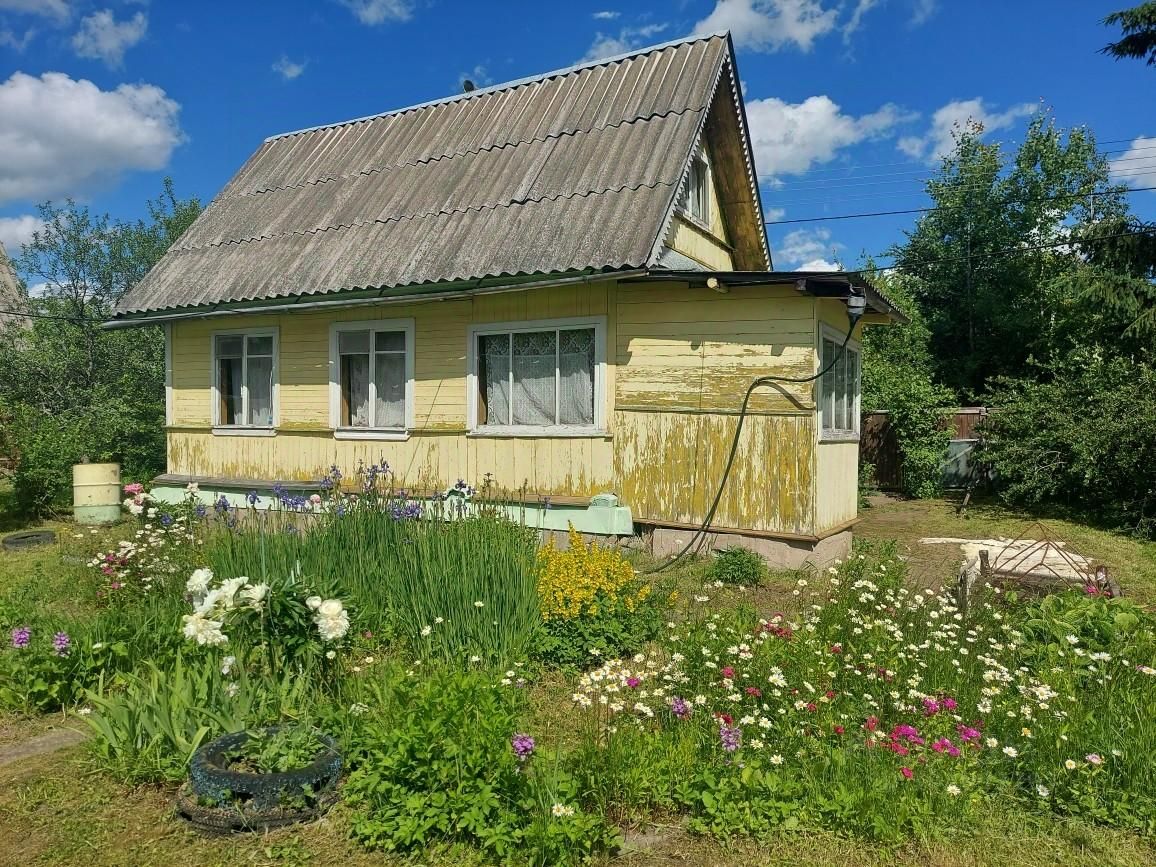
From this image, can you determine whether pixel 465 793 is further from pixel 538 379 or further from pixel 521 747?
pixel 538 379

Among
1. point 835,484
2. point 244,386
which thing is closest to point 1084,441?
point 835,484

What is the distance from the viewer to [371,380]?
10.5m

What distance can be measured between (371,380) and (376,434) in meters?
0.76

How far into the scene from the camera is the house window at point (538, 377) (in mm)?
9125

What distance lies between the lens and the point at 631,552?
795 cm

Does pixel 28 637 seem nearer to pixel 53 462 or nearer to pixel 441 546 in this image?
pixel 441 546

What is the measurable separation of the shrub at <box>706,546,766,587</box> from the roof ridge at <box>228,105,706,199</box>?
553cm

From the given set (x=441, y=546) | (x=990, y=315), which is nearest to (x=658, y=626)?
(x=441, y=546)

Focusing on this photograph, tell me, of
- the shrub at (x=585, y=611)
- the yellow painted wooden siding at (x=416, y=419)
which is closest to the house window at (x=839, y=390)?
the yellow painted wooden siding at (x=416, y=419)

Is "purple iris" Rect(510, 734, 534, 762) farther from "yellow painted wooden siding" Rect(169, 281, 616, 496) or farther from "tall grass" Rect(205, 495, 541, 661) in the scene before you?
"yellow painted wooden siding" Rect(169, 281, 616, 496)

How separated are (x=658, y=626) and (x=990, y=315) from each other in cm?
2548

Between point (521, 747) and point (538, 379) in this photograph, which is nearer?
point (521, 747)

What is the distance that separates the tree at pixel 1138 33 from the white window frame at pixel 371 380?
1345 cm

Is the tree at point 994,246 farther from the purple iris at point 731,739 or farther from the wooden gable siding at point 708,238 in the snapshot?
→ the purple iris at point 731,739
